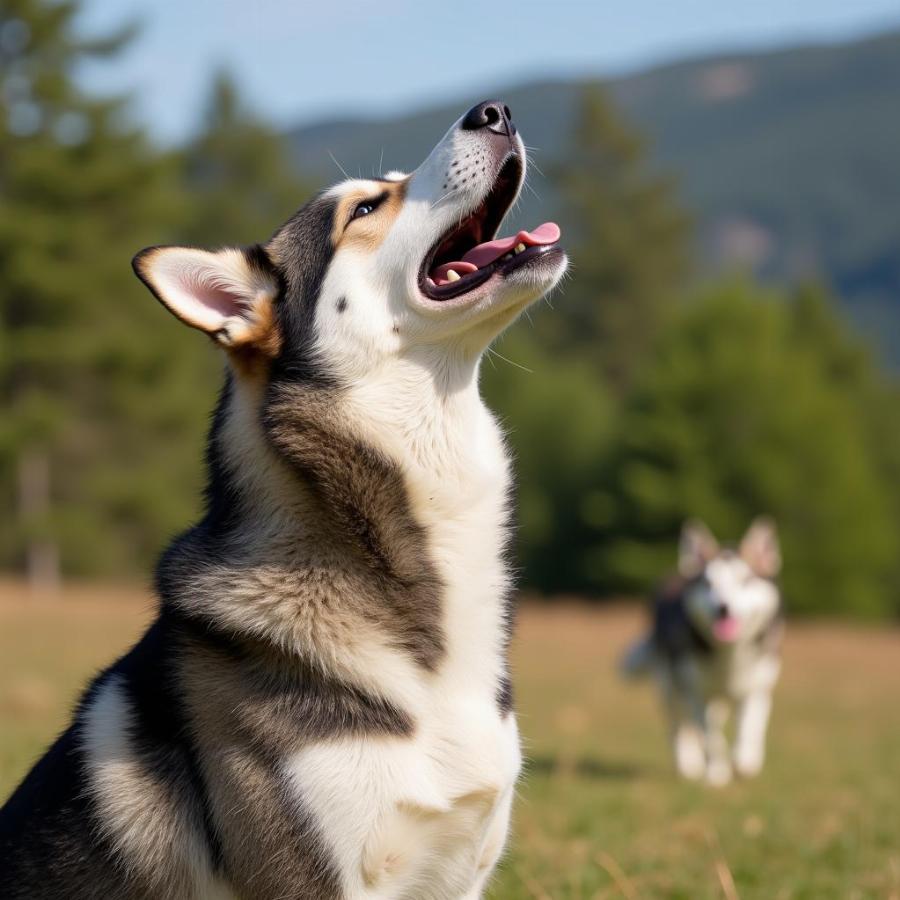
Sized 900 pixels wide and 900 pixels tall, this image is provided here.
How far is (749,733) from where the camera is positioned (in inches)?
446

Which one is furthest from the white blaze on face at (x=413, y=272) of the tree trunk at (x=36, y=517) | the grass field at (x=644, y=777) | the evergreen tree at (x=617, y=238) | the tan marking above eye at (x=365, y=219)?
the evergreen tree at (x=617, y=238)

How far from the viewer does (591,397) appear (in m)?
49.6

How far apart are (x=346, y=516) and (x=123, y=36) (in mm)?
33747

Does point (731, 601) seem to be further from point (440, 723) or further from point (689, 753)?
point (440, 723)

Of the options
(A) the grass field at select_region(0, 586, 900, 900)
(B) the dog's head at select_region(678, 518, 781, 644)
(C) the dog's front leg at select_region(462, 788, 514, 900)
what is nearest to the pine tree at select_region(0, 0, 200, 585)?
(A) the grass field at select_region(0, 586, 900, 900)

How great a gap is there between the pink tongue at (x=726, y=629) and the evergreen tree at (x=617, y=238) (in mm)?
43803

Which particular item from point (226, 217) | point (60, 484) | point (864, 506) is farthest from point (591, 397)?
point (60, 484)

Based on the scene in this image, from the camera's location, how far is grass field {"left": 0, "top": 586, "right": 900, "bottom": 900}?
201 inches

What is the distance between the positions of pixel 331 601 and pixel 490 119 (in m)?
1.58

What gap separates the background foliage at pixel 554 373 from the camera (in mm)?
32594

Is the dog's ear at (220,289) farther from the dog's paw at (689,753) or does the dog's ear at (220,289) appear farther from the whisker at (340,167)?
the dog's paw at (689,753)

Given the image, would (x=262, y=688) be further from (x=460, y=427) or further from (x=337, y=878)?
(x=460, y=427)

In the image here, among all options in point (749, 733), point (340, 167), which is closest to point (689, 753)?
point (749, 733)

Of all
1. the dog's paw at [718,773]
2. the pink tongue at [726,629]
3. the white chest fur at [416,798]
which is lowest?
the dog's paw at [718,773]
